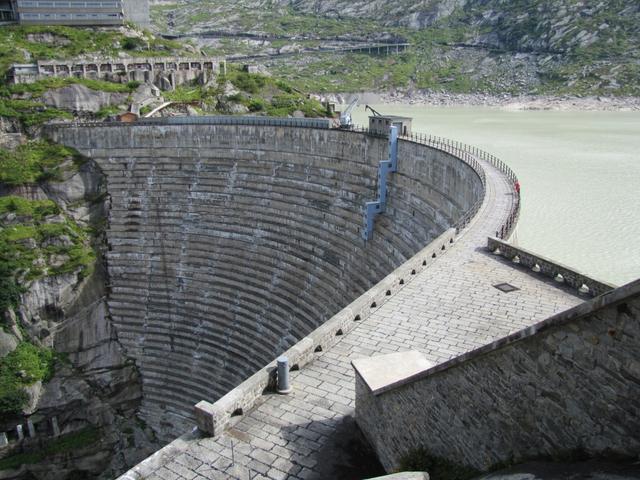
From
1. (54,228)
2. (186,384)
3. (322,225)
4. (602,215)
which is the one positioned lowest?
(186,384)

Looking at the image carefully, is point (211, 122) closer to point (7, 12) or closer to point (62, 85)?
point (62, 85)

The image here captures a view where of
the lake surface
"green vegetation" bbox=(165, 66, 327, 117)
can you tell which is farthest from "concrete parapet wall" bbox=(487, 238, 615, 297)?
"green vegetation" bbox=(165, 66, 327, 117)

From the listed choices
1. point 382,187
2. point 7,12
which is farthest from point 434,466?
point 7,12

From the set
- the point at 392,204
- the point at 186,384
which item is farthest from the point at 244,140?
the point at 186,384

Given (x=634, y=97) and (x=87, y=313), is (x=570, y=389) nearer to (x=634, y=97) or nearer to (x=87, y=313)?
(x=87, y=313)

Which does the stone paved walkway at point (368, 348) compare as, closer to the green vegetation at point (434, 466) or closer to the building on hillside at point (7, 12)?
the green vegetation at point (434, 466)

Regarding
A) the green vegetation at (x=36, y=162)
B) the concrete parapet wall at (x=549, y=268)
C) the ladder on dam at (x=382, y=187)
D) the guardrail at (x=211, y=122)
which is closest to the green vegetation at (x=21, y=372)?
the green vegetation at (x=36, y=162)
